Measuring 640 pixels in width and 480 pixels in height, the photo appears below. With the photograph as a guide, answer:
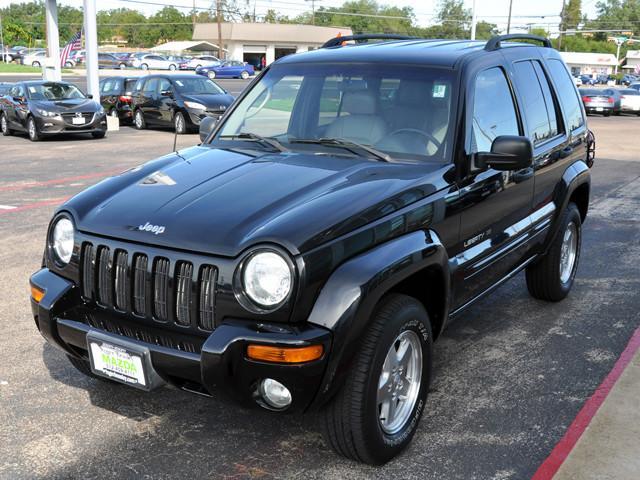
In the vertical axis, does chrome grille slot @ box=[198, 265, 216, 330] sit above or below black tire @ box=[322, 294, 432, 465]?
above

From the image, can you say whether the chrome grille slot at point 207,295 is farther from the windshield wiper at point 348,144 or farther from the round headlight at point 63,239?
the windshield wiper at point 348,144

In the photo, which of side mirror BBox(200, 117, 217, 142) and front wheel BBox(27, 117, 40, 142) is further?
front wheel BBox(27, 117, 40, 142)

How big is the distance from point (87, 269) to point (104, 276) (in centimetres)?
14

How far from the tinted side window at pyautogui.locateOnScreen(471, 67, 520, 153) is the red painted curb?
153 cm

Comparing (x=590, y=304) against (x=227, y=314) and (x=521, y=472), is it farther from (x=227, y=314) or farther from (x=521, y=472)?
(x=227, y=314)

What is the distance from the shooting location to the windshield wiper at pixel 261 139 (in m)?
4.39

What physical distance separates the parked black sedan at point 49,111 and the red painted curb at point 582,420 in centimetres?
1532

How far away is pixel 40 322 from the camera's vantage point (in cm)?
362

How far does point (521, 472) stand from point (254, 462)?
48.5 inches

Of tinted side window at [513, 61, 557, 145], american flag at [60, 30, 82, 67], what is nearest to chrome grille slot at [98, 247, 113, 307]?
tinted side window at [513, 61, 557, 145]

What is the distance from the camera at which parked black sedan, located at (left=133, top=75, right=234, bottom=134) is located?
19.1 m


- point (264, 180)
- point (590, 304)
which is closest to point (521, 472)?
point (264, 180)

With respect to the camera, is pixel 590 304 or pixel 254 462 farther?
pixel 590 304

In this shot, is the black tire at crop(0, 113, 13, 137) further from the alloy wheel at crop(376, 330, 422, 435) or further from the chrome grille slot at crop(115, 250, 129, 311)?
the alloy wheel at crop(376, 330, 422, 435)
